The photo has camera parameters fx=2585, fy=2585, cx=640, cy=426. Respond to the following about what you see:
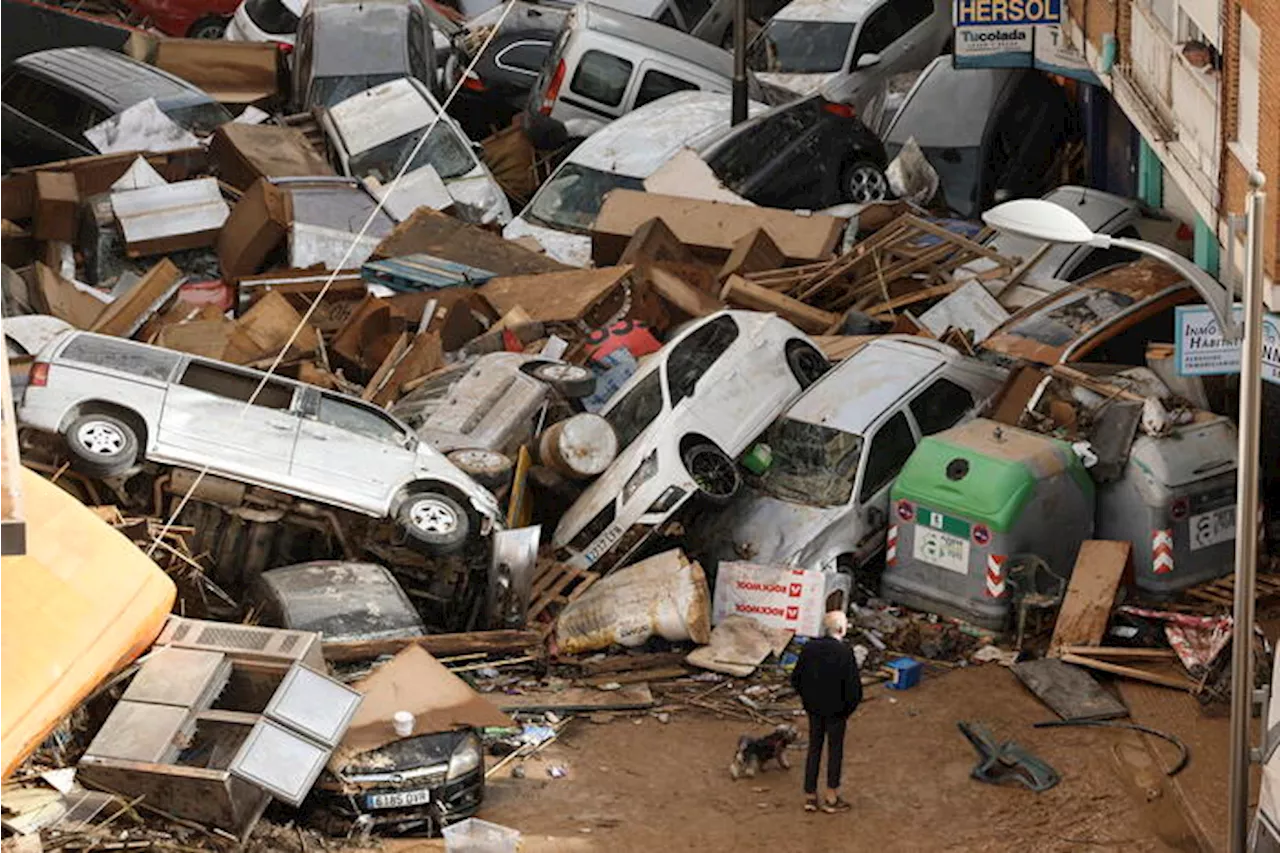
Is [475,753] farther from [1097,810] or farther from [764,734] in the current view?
[1097,810]

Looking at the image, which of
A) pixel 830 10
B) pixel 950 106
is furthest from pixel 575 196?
pixel 830 10

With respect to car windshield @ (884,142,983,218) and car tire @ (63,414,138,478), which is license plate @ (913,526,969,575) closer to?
car tire @ (63,414,138,478)

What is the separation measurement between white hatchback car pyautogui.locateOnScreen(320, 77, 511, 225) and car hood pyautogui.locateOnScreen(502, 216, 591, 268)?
2.03 ft

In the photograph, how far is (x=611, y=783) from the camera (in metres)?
16.3

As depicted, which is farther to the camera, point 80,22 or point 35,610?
point 80,22

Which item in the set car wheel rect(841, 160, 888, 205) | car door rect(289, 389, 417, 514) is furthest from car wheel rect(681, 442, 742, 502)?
car wheel rect(841, 160, 888, 205)

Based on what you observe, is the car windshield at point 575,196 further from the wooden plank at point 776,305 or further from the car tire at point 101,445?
the car tire at point 101,445

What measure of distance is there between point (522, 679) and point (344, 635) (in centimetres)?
136

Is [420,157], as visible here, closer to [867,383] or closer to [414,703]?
[867,383]

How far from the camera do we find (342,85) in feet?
98.6

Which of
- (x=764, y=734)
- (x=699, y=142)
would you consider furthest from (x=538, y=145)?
(x=764, y=734)

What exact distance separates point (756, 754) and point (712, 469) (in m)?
3.60

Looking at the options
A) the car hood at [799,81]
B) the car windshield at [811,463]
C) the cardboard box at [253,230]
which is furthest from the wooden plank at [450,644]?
the car hood at [799,81]

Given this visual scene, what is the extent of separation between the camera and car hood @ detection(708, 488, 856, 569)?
19.1 m
